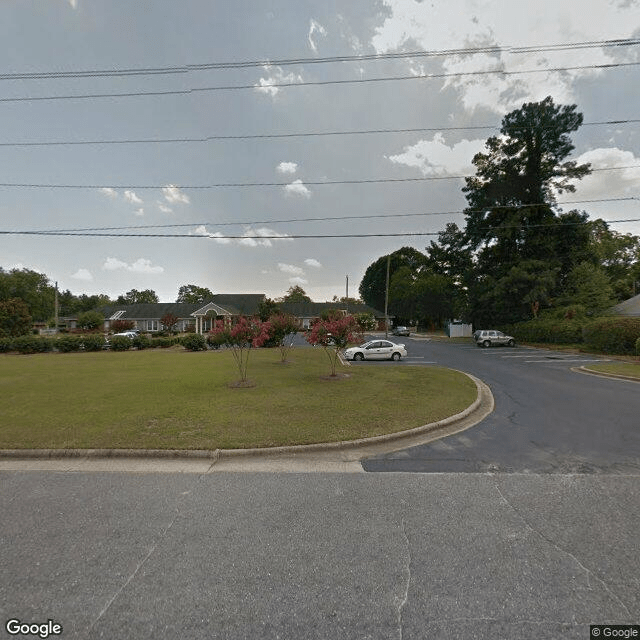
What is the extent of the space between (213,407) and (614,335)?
78.3 feet

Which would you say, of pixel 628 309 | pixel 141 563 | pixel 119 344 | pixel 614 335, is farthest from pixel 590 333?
pixel 119 344

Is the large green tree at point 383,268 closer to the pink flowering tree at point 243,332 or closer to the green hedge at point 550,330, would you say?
the green hedge at point 550,330

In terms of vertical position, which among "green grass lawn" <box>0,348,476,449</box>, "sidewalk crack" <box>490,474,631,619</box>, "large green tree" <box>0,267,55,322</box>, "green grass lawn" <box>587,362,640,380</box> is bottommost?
"green grass lawn" <box>587,362,640,380</box>

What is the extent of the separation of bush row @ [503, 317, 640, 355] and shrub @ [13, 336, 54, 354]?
39.0 m

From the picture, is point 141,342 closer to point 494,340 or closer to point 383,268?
point 494,340

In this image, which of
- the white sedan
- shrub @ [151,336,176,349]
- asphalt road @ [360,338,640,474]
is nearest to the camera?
asphalt road @ [360,338,640,474]

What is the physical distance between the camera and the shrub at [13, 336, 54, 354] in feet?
78.6

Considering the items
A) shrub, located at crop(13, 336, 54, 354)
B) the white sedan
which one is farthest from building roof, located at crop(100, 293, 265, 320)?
the white sedan

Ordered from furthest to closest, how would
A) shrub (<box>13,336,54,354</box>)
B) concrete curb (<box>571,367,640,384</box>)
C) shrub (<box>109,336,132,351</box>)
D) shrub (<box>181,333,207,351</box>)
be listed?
shrub (<box>109,336,132,351</box>)
shrub (<box>181,333,207,351</box>)
shrub (<box>13,336,54,354</box>)
concrete curb (<box>571,367,640,384</box>)

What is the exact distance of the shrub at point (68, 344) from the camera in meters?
24.3

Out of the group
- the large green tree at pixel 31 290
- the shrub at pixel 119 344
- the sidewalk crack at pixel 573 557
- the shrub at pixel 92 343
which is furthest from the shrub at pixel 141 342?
the large green tree at pixel 31 290

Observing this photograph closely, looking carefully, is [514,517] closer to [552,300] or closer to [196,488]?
[196,488]

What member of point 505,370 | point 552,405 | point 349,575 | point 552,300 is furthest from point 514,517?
point 552,300

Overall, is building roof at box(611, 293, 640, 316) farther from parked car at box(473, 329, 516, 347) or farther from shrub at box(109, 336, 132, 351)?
shrub at box(109, 336, 132, 351)
